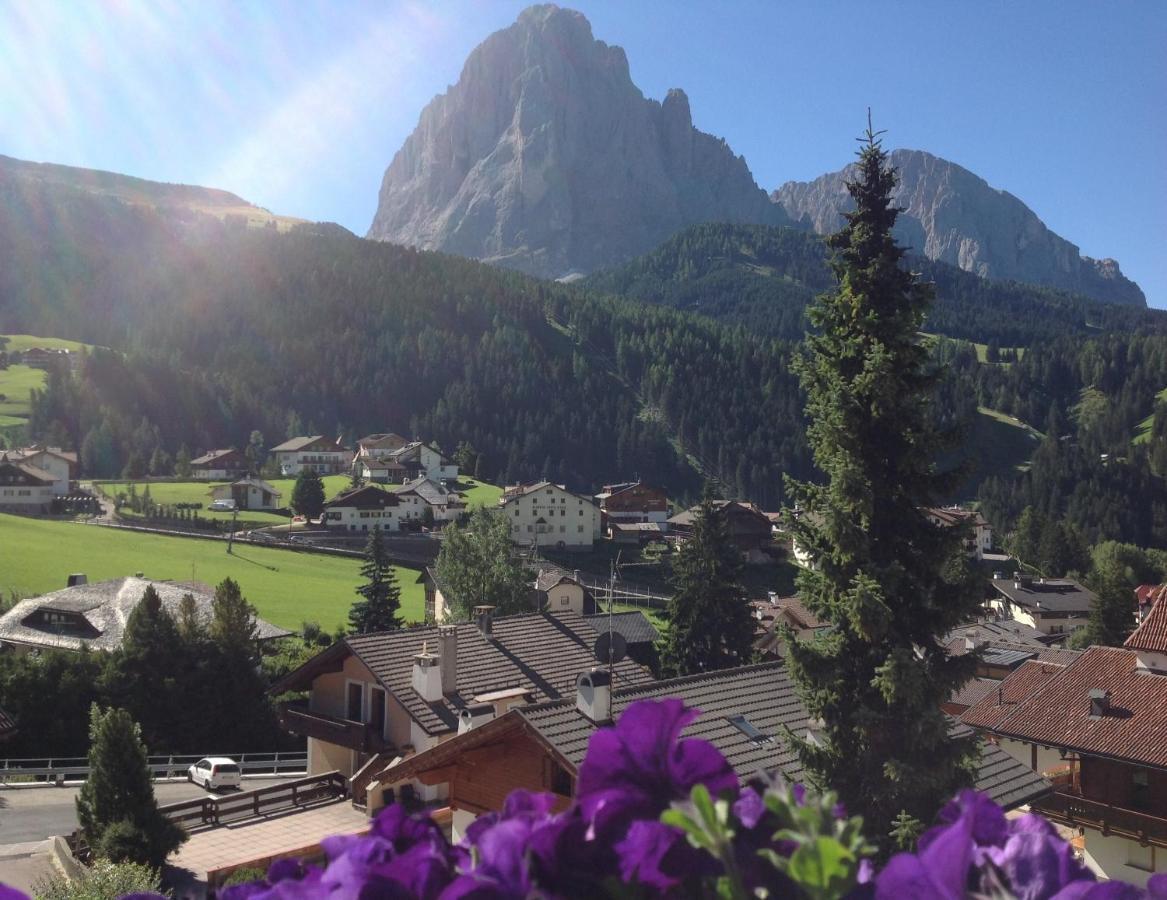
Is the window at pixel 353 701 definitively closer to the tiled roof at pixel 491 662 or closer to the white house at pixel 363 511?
the tiled roof at pixel 491 662

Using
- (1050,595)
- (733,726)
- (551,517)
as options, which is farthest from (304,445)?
(733,726)

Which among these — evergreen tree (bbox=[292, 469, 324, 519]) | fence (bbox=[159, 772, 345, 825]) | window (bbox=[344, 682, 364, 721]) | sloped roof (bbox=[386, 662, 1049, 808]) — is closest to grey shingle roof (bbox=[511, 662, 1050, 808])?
sloped roof (bbox=[386, 662, 1049, 808])

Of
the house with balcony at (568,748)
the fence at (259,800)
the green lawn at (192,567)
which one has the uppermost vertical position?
the house with balcony at (568,748)

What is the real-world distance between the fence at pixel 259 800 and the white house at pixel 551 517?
215ft

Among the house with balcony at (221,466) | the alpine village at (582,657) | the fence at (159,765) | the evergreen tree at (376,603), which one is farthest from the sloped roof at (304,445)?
the fence at (159,765)

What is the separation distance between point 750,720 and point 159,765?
21166 millimetres

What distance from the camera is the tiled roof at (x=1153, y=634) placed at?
68.6ft

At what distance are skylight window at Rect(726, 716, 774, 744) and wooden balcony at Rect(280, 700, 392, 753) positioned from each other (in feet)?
28.3

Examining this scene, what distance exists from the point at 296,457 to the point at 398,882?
12606 centimetres

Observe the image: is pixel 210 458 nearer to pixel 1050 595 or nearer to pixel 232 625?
Result: pixel 232 625

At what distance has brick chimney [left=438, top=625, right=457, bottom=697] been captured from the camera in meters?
19.3

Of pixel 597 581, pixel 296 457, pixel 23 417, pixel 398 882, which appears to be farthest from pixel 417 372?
pixel 398 882

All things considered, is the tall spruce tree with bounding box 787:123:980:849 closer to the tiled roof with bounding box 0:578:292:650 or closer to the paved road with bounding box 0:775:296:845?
the paved road with bounding box 0:775:296:845

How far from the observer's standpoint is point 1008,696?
83.3ft
